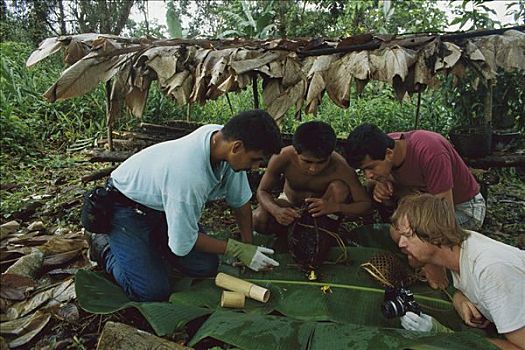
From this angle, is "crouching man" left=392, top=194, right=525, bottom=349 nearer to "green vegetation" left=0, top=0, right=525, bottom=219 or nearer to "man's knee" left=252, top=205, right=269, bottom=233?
"man's knee" left=252, top=205, right=269, bottom=233

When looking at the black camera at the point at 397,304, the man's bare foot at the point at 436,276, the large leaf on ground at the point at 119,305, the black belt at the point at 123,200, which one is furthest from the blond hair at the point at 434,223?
the black belt at the point at 123,200

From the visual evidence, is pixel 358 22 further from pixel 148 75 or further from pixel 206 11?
pixel 148 75

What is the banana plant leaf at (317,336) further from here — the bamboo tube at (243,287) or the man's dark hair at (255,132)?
the man's dark hair at (255,132)

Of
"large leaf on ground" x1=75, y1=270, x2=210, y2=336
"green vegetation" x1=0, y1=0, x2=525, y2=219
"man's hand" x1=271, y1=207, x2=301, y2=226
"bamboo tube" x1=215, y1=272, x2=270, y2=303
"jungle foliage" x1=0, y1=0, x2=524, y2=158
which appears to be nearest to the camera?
"large leaf on ground" x1=75, y1=270, x2=210, y2=336

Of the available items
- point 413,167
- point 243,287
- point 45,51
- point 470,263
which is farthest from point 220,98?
point 470,263

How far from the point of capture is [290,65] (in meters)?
3.19

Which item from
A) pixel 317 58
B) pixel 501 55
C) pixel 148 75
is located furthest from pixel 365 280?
pixel 148 75

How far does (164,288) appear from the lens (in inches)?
103

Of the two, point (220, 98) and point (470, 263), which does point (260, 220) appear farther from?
point (220, 98)

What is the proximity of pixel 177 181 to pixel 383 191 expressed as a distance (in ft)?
5.04

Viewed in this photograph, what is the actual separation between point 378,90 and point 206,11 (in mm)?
6151

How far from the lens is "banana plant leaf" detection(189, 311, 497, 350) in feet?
6.26

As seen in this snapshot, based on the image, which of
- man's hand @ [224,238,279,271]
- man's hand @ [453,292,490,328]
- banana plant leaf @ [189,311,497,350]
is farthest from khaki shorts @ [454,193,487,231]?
man's hand @ [224,238,279,271]

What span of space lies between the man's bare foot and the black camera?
30cm
